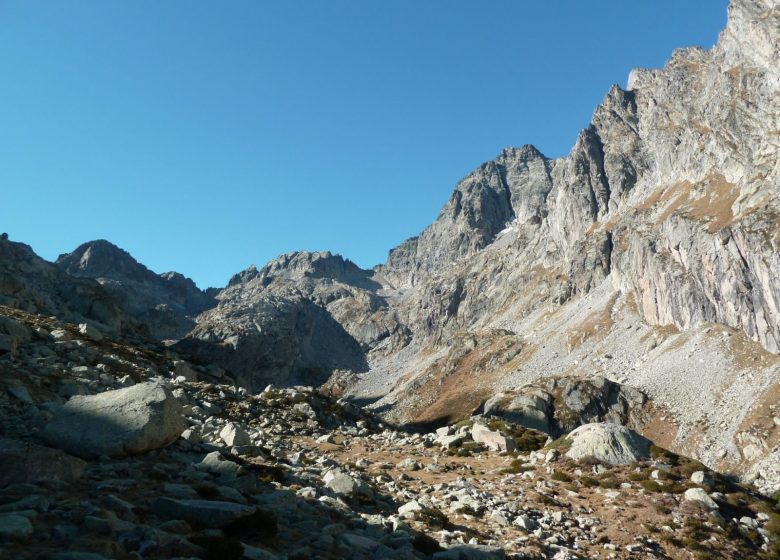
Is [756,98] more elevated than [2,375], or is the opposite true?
[756,98]

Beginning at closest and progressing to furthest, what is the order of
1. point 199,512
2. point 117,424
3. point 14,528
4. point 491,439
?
point 14,528
point 199,512
point 117,424
point 491,439

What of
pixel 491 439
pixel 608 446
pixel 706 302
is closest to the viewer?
pixel 608 446

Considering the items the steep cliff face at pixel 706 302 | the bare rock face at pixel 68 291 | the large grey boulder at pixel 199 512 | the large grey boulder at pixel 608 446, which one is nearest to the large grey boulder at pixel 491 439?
the large grey boulder at pixel 608 446

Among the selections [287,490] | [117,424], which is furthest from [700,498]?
[117,424]

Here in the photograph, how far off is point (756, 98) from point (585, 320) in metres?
98.6

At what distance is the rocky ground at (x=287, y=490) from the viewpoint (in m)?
9.61

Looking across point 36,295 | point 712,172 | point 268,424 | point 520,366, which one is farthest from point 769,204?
point 36,295

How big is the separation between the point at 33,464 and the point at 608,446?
80.9 feet

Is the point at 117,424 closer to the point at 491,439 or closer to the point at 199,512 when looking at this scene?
the point at 199,512

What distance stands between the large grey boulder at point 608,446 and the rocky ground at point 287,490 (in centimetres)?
13

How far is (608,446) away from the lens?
24.7 meters

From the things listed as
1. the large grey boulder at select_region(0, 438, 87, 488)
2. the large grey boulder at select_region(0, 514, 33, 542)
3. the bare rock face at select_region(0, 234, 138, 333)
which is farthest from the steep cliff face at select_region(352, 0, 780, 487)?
the bare rock face at select_region(0, 234, 138, 333)

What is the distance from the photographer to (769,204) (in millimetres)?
126625

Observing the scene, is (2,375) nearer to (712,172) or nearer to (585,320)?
(585,320)
